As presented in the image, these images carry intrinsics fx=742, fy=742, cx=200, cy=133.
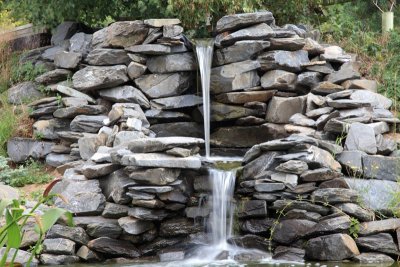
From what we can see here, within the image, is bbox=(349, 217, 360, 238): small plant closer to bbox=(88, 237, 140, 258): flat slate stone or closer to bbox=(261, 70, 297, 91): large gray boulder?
bbox=(88, 237, 140, 258): flat slate stone

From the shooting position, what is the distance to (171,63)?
35.6 ft

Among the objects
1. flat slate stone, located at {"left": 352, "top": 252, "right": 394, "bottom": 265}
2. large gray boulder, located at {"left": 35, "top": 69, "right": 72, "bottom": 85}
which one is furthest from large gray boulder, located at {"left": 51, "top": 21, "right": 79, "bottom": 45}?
flat slate stone, located at {"left": 352, "top": 252, "right": 394, "bottom": 265}

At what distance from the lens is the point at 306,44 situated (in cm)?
1113

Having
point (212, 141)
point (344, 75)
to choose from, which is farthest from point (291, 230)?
point (344, 75)

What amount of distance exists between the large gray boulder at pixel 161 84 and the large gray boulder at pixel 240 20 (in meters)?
0.96

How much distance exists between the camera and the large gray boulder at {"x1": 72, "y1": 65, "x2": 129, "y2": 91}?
35.2 ft

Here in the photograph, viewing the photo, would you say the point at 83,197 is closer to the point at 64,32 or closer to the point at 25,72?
the point at 25,72

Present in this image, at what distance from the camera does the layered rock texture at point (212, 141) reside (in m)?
8.15

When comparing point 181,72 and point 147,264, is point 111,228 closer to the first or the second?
point 147,264

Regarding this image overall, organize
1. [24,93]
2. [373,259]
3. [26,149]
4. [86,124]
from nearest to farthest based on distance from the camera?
1. [373,259]
2. [86,124]
3. [26,149]
4. [24,93]

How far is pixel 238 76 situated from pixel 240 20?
2.67ft

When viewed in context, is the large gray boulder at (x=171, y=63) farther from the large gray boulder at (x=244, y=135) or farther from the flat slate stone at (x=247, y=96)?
the large gray boulder at (x=244, y=135)

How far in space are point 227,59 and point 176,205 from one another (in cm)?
314

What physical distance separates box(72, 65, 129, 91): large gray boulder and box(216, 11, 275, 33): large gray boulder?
158cm
